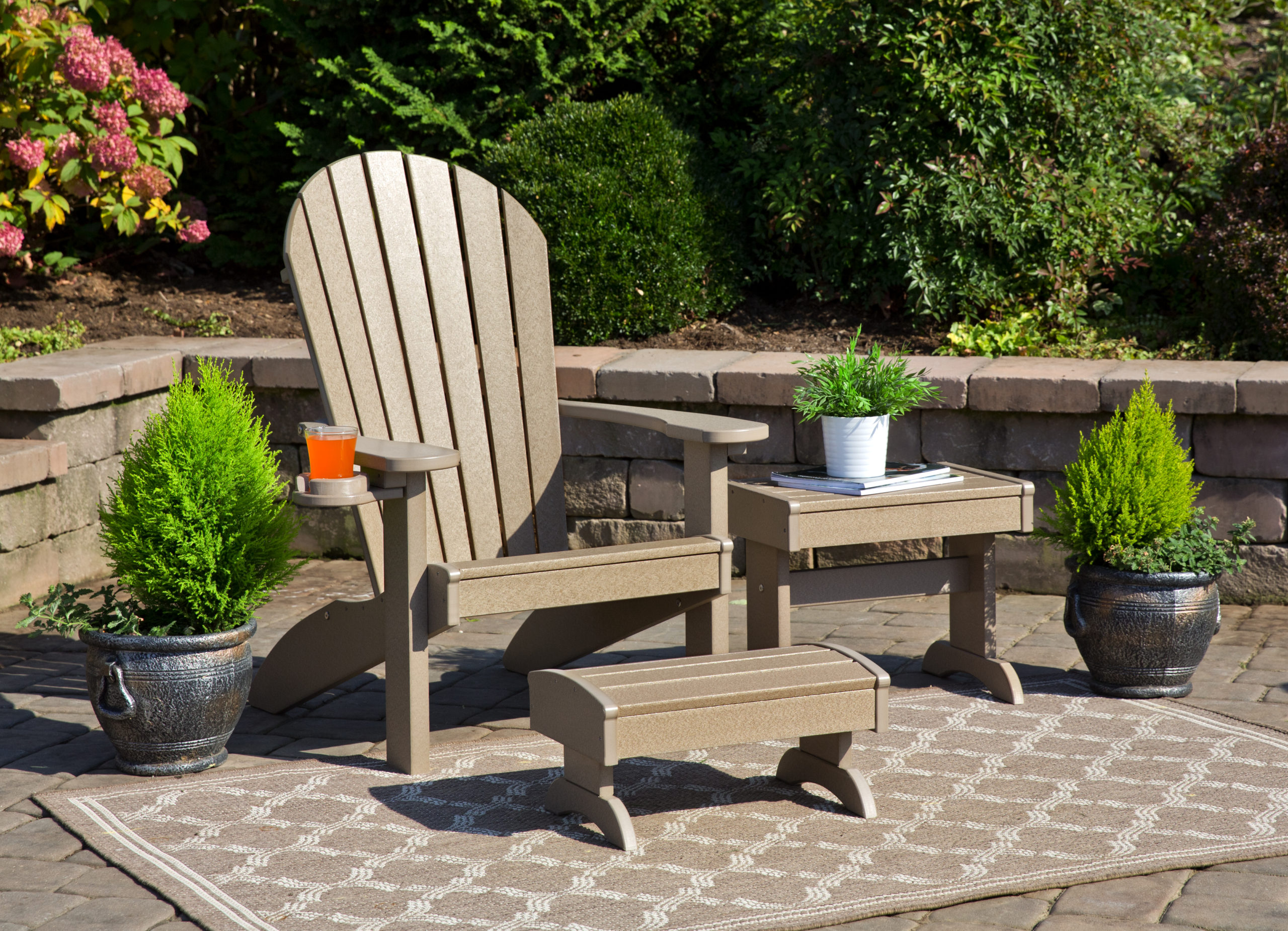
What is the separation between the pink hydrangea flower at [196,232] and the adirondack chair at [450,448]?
243 cm

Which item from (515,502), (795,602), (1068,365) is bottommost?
(795,602)

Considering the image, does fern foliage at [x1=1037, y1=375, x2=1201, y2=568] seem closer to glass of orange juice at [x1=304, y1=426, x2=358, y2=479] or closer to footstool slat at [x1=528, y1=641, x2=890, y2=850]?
footstool slat at [x1=528, y1=641, x2=890, y2=850]

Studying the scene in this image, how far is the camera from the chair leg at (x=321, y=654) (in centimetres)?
305

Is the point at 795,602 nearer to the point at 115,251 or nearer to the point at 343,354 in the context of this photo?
the point at 343,354

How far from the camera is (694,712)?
97.7 inches

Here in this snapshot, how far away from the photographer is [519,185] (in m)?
5.02

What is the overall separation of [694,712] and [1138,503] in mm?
1411

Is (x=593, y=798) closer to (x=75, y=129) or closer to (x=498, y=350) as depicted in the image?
(x=498, y=350)

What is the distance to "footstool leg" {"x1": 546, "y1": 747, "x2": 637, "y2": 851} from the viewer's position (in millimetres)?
2533

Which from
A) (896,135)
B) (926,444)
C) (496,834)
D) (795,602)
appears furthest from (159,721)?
(896,135)

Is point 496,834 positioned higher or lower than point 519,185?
lower

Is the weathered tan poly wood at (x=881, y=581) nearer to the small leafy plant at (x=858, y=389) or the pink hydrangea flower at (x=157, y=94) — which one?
the small leafy plant at (x=858, y=389)

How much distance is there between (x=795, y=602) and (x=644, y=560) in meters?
0.54

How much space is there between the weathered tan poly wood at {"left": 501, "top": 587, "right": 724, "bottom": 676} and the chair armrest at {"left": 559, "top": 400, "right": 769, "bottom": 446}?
0.29m
